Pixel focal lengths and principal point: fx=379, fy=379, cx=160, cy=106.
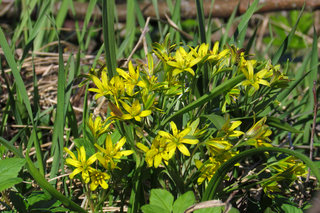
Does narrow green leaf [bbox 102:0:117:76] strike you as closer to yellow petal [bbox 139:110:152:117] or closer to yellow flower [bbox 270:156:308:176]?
yellow petal [bbox 139:110:152:117]

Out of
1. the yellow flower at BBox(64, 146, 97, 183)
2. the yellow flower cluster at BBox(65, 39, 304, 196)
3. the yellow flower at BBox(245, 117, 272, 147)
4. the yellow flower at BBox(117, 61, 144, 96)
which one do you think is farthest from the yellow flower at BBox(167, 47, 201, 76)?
the yellow flower at BBox(64, 146, 97, 183)

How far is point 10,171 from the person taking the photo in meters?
1.13

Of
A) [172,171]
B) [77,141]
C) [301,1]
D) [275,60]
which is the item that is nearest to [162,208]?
[172,171]

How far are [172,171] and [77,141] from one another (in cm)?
35

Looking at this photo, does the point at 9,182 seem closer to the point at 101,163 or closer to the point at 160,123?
the point at 101,163

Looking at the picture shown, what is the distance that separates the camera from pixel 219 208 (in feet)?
3.66

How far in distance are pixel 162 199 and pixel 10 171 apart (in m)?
0.46

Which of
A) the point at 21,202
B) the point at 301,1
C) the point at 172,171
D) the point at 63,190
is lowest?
the point at 63,190

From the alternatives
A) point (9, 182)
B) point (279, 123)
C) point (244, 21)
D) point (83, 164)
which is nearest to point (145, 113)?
point (83, 164)

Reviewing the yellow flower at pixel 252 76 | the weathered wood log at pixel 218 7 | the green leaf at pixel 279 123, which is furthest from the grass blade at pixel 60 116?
the weathered wood log at pixel 218 7

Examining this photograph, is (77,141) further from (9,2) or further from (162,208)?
(9,2)

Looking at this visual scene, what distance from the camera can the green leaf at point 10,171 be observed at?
108cm

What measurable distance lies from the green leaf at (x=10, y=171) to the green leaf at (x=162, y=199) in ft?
1.28

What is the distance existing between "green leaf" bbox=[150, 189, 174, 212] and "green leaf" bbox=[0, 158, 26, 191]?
39 centimetres
